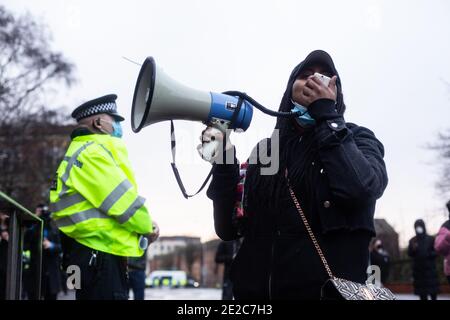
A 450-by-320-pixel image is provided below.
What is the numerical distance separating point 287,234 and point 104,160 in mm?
1897

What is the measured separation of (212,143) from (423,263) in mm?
10226

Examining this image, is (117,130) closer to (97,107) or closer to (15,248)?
(97,107)

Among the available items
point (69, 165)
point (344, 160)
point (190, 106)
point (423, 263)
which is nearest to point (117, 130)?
point (69, 165)

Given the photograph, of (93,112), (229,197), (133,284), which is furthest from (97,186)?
(133,284)

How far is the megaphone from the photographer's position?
8.70 feet

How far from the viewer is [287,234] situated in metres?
2.45

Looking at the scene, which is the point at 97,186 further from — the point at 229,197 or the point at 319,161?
the point at 319,161

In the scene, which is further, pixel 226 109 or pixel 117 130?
pixel 117 130

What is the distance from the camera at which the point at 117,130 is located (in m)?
4.66

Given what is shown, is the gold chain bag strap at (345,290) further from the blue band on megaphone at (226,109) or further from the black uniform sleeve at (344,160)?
the blue band on megaphone at (226,109)

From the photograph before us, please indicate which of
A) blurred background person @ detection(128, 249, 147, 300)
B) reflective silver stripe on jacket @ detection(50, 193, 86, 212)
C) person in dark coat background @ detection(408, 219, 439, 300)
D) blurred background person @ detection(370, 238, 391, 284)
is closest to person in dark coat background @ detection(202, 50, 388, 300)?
reflective silver stripe on jacket @ detection(50, 193, 86, 212)

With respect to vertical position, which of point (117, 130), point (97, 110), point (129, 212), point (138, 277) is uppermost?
point (97, 110)

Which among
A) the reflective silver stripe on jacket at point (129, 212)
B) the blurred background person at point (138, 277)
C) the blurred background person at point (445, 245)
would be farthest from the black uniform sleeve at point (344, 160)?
the blurred background person at point (138, 277)

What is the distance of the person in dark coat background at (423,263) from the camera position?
1201cm
